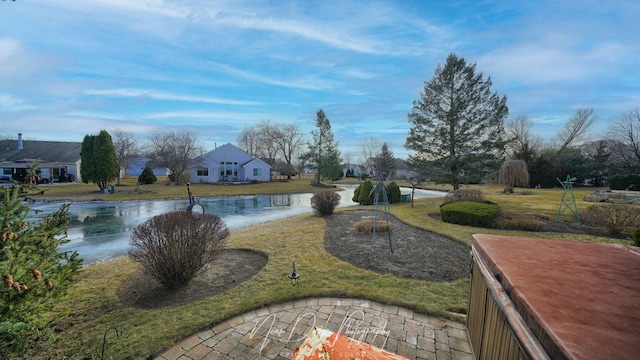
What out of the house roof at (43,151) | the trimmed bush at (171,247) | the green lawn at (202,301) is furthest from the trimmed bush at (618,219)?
the house roof at (43,151)

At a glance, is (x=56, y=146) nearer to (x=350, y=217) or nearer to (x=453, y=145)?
(x=350, y=217)

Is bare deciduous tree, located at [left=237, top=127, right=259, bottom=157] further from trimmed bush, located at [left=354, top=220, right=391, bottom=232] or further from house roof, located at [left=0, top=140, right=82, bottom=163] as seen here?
trimmed bush, located at [left=354, top=220, right=391, bottom=232]

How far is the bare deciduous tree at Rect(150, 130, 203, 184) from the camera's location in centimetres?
2992

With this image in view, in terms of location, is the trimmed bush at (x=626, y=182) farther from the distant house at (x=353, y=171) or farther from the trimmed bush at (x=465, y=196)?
the distant house at (x=353, y=171)

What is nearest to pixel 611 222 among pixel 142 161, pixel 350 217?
pixel 350 217

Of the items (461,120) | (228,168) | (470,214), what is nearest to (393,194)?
(461,120)

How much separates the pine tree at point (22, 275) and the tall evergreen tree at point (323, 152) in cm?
3217

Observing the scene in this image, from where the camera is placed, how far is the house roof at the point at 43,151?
108ft

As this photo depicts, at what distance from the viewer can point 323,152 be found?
35281 millimetres

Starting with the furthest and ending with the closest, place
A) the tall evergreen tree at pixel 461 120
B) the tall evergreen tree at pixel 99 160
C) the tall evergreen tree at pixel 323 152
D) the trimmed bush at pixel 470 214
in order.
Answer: the tall evergreen tree at pixel 323 152
the tall evergreen tree at pixel 99 160
the tall evergreen tree at pixel 461 120
the trimmed bush at pixel 470 214

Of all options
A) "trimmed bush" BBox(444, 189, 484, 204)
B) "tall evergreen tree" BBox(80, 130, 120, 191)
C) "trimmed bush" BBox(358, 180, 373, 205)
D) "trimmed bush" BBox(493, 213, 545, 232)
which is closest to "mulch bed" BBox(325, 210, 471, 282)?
"trimmed bush" BBox(493, 213, 545, 232)

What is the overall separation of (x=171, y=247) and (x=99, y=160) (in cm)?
2533

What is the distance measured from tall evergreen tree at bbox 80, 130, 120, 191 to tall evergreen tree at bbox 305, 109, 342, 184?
2122cm

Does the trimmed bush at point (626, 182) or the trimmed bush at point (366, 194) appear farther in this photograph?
the trimmed bush at point (626, 182)
